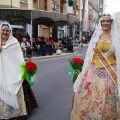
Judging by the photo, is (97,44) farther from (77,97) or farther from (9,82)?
(9,82)

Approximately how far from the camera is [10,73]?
476 cm

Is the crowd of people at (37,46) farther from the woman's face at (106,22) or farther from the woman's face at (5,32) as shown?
the woman's face at (106,22)

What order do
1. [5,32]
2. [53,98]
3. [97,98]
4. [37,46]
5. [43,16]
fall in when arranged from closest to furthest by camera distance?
[97,98]
[5,32]
[53,98]
[37,46]
[43,16]

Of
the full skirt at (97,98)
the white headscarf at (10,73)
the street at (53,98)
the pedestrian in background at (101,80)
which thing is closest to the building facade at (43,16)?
the street at (53,98)

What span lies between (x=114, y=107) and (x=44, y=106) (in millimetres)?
2249

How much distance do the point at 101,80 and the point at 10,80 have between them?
1.68 m

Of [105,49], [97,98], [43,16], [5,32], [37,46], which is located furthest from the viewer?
[43,16]

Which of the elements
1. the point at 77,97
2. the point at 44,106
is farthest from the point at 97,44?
the point at 44,106

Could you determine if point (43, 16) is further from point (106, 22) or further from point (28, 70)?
point (106, 22)

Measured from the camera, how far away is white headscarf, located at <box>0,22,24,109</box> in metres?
4.68

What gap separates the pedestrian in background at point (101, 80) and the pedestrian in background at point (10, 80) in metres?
1.18

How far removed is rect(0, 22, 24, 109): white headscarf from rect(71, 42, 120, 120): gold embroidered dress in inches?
48.8

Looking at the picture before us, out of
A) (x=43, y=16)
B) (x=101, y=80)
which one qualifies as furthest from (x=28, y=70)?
(x=43, y=16)

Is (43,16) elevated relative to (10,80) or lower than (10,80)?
elevated
